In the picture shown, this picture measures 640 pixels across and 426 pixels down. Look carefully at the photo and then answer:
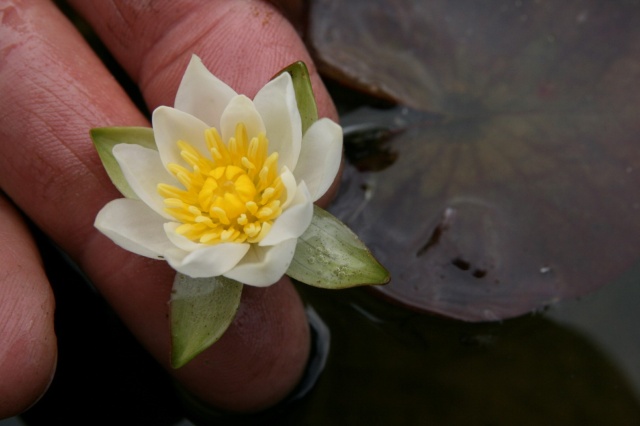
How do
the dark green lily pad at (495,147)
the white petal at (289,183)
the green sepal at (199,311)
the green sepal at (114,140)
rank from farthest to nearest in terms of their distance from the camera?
the dark green lily pad at (495,147), the green sepal at (114,140), the green sepal at (199,311), the white petal at (289,183)

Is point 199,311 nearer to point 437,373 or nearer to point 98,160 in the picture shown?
point 98,160

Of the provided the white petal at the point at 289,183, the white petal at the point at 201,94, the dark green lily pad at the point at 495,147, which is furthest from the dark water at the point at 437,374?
the white petal at the point at 201,94

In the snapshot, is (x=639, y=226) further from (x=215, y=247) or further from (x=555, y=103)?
(x=215, y=247)

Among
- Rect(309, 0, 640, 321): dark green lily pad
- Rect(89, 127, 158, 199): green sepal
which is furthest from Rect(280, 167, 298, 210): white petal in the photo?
Rect(309, 0, 640, 321): dark green lily pad

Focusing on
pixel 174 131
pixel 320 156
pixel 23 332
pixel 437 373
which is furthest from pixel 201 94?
pixel 437 373

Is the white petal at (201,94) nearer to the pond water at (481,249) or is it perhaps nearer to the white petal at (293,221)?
the white petal at (293,221)

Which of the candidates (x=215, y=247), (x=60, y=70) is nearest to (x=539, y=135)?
(x=215, y=247)
